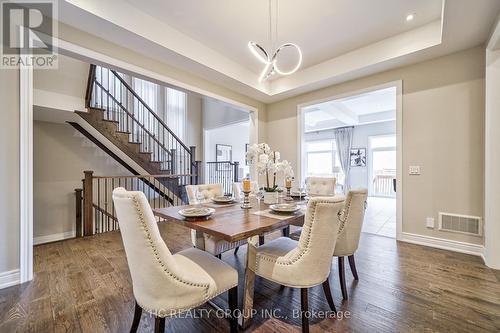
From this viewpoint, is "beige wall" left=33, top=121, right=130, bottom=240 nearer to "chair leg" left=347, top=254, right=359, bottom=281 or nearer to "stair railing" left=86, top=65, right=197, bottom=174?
"stair railing" left=86, top=65, right=197, bottom=174

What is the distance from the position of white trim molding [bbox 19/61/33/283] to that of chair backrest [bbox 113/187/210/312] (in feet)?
5.80

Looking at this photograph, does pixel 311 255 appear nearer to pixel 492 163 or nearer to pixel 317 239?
pixel 317 239

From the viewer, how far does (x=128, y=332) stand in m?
1.48

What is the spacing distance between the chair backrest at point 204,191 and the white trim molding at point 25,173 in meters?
1.54

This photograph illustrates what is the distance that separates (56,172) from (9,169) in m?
2.77

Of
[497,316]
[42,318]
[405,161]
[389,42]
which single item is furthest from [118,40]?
[497,316]

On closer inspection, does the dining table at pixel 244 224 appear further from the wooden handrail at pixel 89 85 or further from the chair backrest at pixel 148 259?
the wooden handrail at pixel 89 85

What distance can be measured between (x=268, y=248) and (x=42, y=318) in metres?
1.74

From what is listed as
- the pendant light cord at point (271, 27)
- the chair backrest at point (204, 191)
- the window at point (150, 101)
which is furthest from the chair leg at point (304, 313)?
the window at point (150, 101)

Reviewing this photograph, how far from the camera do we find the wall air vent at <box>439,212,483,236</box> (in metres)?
2.74

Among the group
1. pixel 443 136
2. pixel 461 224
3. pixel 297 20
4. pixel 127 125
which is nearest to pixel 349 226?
pixel 461 224

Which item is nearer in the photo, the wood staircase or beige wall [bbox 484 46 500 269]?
beige wall [bbox 484 46 500 269]

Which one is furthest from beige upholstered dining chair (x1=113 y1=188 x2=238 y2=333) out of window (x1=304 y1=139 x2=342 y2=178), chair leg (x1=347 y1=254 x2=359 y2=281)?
window (x1=304 y1=139 x2=342 y2=178)

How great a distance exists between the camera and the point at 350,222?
6.14 ft
